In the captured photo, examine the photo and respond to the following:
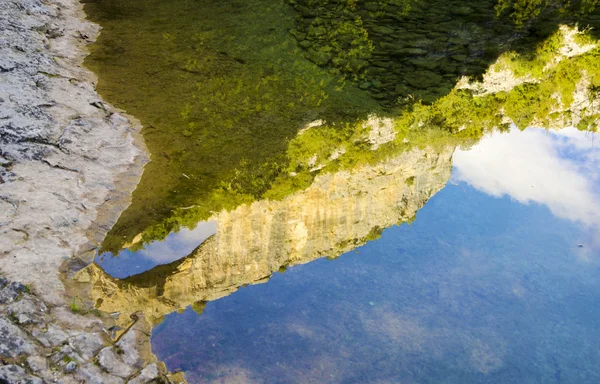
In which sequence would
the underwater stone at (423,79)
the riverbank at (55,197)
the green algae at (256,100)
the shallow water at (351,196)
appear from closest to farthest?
the riverbank at (55,197)
the shallow water at (351,196)
the green algae at (256,100)
the underwater stone at (423,79)

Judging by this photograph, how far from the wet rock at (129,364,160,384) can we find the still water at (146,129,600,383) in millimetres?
128

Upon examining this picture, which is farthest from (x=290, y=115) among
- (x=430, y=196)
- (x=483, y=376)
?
(x=483, y=376)

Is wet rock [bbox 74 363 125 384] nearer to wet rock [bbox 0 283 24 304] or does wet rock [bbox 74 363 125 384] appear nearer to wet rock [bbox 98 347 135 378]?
wet rock [bbox 98 347 135 378]

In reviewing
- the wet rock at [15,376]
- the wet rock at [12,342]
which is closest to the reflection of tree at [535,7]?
the wet rock at [12,342]

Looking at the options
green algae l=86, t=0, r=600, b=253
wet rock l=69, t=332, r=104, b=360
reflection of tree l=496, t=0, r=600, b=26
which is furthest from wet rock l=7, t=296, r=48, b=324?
reflection of tree l=496, t=0, r=600, b=26

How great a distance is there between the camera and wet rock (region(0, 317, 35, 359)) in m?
3.29

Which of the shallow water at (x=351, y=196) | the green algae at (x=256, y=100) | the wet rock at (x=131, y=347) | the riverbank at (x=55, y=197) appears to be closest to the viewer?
the riverbank at (x=55, y=197)

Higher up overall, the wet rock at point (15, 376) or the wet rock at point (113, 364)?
the wet rock at point (15, 376)

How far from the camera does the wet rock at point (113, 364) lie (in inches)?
136

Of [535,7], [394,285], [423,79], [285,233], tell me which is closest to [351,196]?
[285,233]

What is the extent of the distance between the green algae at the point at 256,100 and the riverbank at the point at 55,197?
0.89ft

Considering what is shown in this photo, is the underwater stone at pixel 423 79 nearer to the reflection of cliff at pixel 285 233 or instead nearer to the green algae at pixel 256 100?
the green algae at pixel 256 100

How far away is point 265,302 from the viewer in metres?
4.33

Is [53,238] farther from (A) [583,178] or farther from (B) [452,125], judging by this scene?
(A) [583,178]
